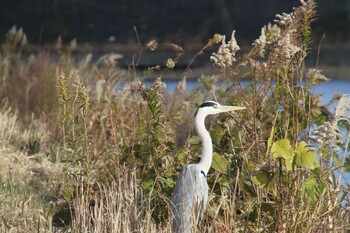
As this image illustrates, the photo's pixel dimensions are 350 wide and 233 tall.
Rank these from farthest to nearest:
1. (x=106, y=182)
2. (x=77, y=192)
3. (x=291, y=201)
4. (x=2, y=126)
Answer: (x=2, y=126), (x=106, y=182), (x=77, y=192), (x=291, y=201)

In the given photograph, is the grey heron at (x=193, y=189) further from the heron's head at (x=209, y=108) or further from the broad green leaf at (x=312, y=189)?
the broad green leaf at (x=312, y=189)

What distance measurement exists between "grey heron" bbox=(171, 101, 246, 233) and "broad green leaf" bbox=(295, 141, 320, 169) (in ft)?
1.56

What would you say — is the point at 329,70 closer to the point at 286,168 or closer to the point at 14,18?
the point at 14,18

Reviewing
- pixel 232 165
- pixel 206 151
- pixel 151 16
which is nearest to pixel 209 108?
pixel 206 151

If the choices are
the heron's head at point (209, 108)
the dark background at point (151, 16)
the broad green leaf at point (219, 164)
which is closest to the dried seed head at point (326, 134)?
the heron's head at point (209, 108)

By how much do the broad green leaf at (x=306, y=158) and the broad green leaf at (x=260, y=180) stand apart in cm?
25

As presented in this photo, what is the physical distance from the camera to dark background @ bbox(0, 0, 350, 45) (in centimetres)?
2569

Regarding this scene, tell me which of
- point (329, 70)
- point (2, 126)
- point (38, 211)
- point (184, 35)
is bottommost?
point (38, 211)

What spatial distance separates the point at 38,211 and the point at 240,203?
3.81 ft

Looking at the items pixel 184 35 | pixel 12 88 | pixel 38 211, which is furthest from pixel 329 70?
pixel 38 211

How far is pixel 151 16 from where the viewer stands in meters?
29.1

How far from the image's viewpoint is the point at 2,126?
710 centimetres

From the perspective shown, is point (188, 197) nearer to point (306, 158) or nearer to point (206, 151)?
point (206, 151)

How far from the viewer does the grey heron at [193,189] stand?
4094 millimetres
